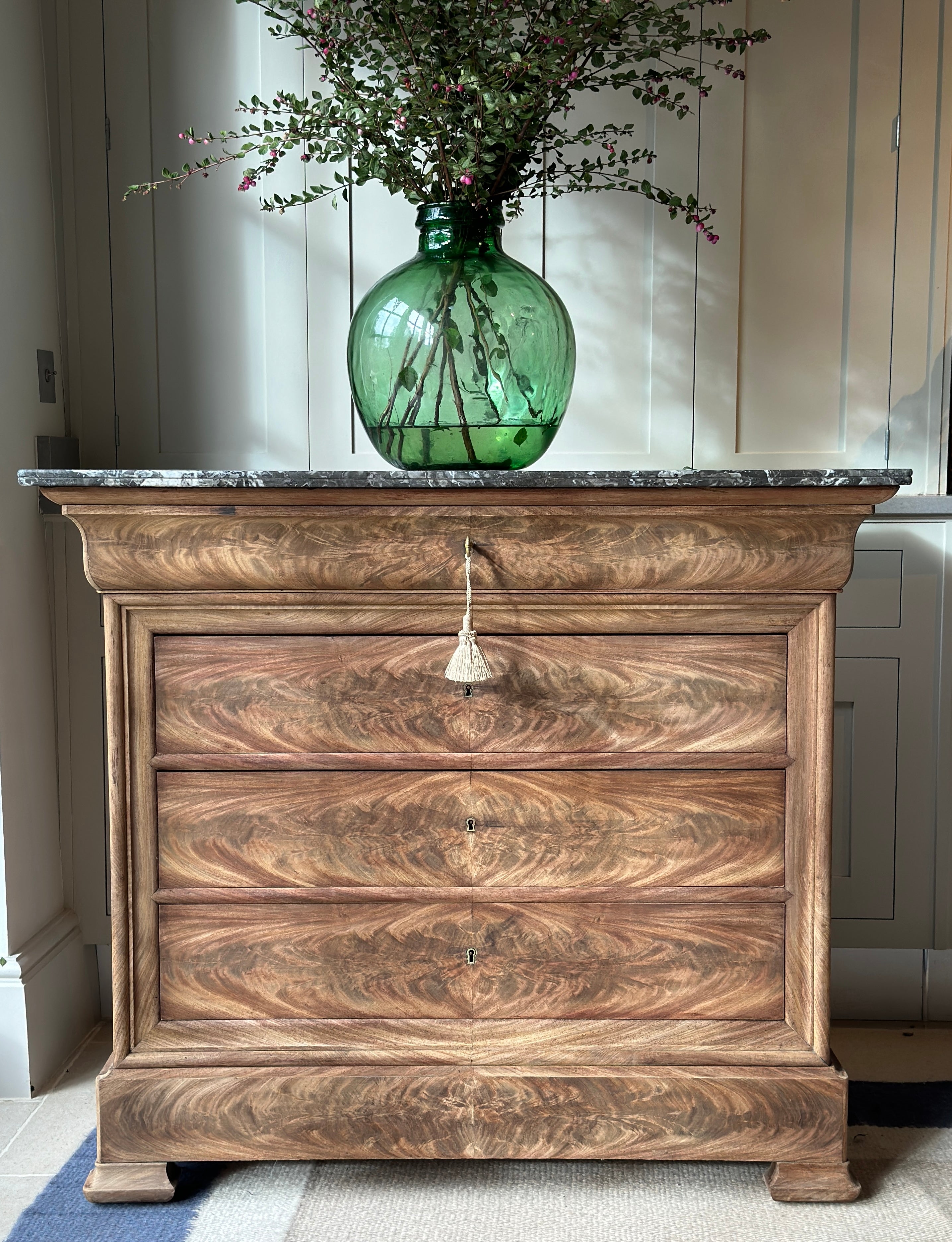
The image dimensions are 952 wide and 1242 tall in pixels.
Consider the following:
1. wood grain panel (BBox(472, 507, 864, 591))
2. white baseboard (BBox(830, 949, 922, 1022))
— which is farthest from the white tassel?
white baseboard (BBox(830, 949, 922, 1022))

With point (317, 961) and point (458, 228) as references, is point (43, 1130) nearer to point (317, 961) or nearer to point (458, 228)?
point (317, 961)

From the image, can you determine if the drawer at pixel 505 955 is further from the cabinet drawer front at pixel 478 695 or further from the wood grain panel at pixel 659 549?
the wood grain panel at pixel 659 549

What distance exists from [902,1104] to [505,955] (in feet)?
2.63

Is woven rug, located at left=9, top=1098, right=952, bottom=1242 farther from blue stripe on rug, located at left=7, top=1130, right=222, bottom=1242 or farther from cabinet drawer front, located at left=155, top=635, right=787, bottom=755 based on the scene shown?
cabinet drawer front, located at left=155, top=635, right=787, bottom=755

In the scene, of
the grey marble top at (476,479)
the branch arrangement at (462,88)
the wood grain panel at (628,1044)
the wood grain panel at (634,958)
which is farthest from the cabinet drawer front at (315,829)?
the branch arrangement at (462,88)

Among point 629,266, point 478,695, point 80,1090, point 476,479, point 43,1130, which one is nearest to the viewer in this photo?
point 476,479

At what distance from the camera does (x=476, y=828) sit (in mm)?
1336

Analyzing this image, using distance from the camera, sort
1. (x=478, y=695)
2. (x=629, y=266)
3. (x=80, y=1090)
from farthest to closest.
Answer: (x=629, y=266) < (x=80, y=1090) < (x=478, y=695)

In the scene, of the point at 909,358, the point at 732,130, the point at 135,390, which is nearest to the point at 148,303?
the point at 135,390

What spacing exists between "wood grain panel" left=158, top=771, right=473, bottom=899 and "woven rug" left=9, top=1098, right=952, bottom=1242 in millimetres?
452

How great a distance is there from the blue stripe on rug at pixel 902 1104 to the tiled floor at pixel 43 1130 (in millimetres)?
1231

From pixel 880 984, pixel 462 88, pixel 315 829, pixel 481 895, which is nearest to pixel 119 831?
pixel 315 829

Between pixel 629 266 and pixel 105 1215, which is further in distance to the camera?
pixel 629 266

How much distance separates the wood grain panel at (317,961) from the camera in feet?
4.41
